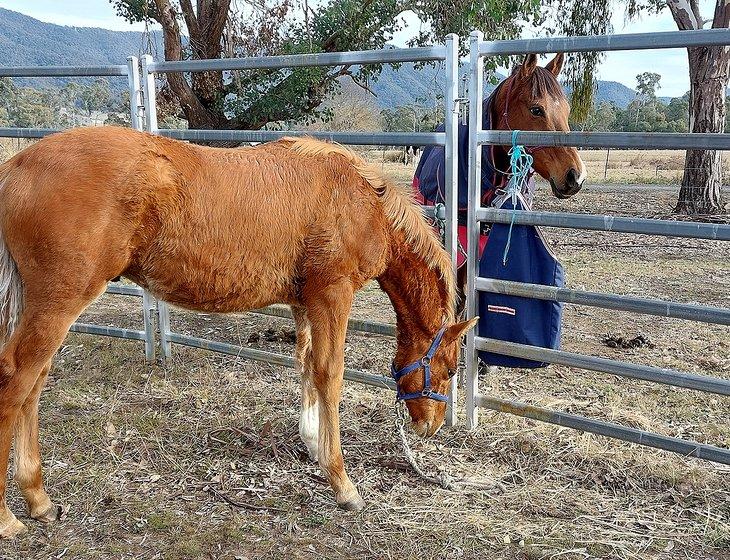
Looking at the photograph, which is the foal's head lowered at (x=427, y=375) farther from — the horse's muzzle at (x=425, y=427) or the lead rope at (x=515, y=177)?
the lead rope at (x=515, y=177)

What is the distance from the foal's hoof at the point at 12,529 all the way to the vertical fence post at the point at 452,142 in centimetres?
226

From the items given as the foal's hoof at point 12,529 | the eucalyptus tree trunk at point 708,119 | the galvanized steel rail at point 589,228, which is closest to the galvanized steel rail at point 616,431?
the galvanized steel rail at point 589,228

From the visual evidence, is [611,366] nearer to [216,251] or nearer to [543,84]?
[543,84]

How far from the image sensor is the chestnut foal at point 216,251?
2.45 m

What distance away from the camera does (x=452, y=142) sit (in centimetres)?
335

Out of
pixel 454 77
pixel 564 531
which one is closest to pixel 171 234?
pixel 454 77

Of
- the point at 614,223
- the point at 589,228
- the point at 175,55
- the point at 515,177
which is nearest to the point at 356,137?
the point at 515,177

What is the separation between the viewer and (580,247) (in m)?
8.83

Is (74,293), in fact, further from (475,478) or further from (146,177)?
(475,478)

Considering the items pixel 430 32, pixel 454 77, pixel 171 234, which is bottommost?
pixel 171 234

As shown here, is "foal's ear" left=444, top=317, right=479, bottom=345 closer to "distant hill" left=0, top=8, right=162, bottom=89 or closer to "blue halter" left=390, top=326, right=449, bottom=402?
"blue halter" left=390, top=326, right=449, bottom=402

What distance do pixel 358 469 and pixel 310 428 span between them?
1.07ft

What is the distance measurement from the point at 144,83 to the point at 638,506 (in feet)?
12.6

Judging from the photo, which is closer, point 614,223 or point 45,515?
point 45,515
